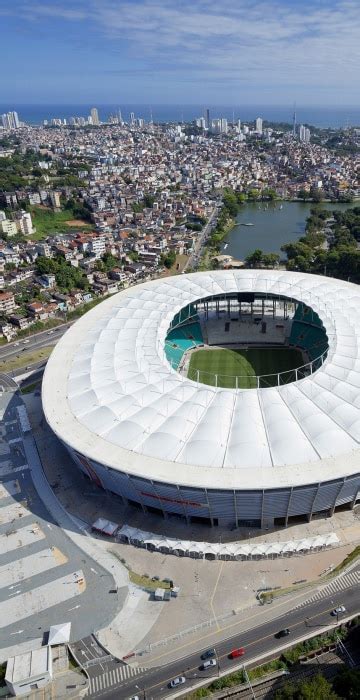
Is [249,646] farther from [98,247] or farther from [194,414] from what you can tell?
[98,247]

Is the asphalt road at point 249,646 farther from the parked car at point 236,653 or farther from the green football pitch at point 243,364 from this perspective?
the green football pitch at point 243,364

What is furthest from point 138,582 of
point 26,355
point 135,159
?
point 135,159

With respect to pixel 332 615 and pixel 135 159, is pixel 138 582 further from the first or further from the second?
pixel 135 159

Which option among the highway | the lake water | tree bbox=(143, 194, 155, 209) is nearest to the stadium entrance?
the highway

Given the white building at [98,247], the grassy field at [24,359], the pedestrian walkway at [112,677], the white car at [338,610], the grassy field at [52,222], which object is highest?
the grassy field at [52,222]

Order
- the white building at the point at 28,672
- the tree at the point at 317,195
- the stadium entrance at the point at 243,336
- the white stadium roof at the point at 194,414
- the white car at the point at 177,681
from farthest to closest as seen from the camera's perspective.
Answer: the tree at the point at 317,195, the stadium entrance at the point at 243,336, the white stadium roof at the point at 194,414, the white building at the point at 28,672, the white car at the point at 177,681

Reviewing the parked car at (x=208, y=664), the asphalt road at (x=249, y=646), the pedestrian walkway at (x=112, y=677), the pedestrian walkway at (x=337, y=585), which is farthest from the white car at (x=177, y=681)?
the pedestrian walkway at (x=337, y=585)

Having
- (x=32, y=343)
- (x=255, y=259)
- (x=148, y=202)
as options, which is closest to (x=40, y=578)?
(x=32, y=343)
